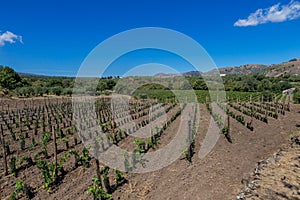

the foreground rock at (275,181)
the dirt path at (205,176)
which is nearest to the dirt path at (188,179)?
the dirt path at (205,176)

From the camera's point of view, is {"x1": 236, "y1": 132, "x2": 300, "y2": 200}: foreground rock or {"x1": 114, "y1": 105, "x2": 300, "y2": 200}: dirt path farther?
{"x1": 114, "y1": 105, "x2": 300, "y2": 200}: dirt path

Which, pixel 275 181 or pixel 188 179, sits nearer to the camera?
pixel 275 181

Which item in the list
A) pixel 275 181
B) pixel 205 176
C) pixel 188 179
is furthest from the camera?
pixel 205 176

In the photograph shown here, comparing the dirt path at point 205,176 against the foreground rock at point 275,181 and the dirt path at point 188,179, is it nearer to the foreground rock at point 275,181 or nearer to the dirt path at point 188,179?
the dirt path at point 188,179

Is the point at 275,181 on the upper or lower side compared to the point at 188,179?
upper

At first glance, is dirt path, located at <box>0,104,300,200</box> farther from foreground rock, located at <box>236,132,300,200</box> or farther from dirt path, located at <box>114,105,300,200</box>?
foreground rock, located at <box>236,132,300,200</box>

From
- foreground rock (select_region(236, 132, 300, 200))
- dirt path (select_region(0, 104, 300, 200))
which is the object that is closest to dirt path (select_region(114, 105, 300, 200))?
dirt path (select_region(0, 104, 300, 200))

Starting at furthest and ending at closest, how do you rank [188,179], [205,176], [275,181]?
1. [205,176]
2. [188,179]
3. [275,181]

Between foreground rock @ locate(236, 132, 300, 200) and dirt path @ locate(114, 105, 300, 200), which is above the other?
foreground rock @ locate(236, 132, 300, 200)

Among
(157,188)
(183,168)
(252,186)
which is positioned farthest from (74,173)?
(252,186)

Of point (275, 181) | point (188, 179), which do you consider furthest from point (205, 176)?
point (275, 181)

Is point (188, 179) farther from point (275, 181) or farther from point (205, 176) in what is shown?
point (275, 181)

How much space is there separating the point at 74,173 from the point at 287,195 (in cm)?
675

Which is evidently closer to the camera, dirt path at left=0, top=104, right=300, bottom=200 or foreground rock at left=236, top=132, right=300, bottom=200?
foreground rock at left=236, top=132, right=300, bottom=200
